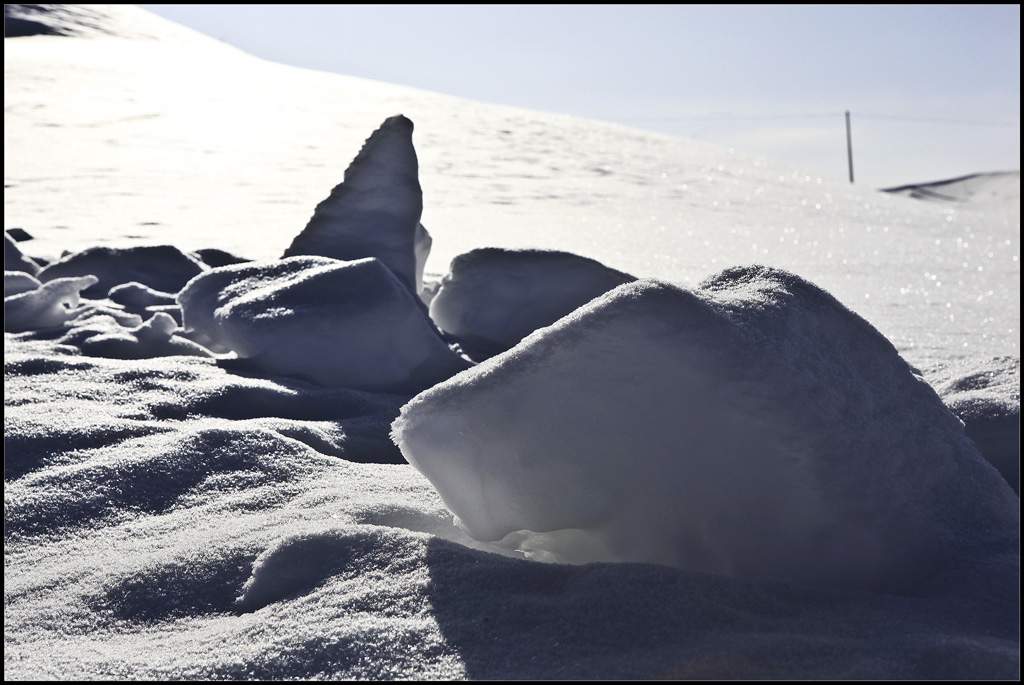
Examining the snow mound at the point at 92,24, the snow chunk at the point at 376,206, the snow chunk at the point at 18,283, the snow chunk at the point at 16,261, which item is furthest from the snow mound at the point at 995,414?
the snow mound at the point at 92,24

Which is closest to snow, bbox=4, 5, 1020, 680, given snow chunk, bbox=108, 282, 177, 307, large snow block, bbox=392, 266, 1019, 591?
large snow block, bbox=392, 266, 1019, 591

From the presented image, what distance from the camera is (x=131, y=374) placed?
2252 mm

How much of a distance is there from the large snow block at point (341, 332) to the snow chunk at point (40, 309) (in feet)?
2.42

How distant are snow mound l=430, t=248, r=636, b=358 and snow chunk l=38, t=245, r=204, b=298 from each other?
4.59 ft

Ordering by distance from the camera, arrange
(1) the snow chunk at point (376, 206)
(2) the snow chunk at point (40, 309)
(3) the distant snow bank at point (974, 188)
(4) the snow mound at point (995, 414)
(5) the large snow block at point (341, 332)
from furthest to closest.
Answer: (3) the distant snow bank at point (974, 188), (1) the snow chunk at point (376, 206), (2) the snow chunk at point (40, 309), (5) the large snow block at point (341, 332), (4) the snow mound at point (995, 414)

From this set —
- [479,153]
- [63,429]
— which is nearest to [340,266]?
[63,429]

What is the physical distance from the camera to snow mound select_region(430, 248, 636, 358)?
3059mm

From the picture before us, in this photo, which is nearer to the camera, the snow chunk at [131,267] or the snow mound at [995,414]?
the snow mound at [995,414]

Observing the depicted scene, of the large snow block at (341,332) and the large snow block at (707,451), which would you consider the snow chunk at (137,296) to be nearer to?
the large snow block at (341,332)

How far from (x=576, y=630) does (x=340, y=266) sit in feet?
6.12

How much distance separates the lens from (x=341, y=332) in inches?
98.3

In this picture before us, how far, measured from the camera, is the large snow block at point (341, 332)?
8.13 ft

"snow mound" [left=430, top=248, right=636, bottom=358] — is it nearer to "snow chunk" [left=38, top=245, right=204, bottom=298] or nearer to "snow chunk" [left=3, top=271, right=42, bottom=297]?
"snow chunk" [left=38, top=245, right=204, bottom=298]

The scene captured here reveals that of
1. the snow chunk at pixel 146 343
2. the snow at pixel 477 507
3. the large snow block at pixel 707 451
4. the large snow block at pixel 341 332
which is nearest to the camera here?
the snow at pixel 477 507
